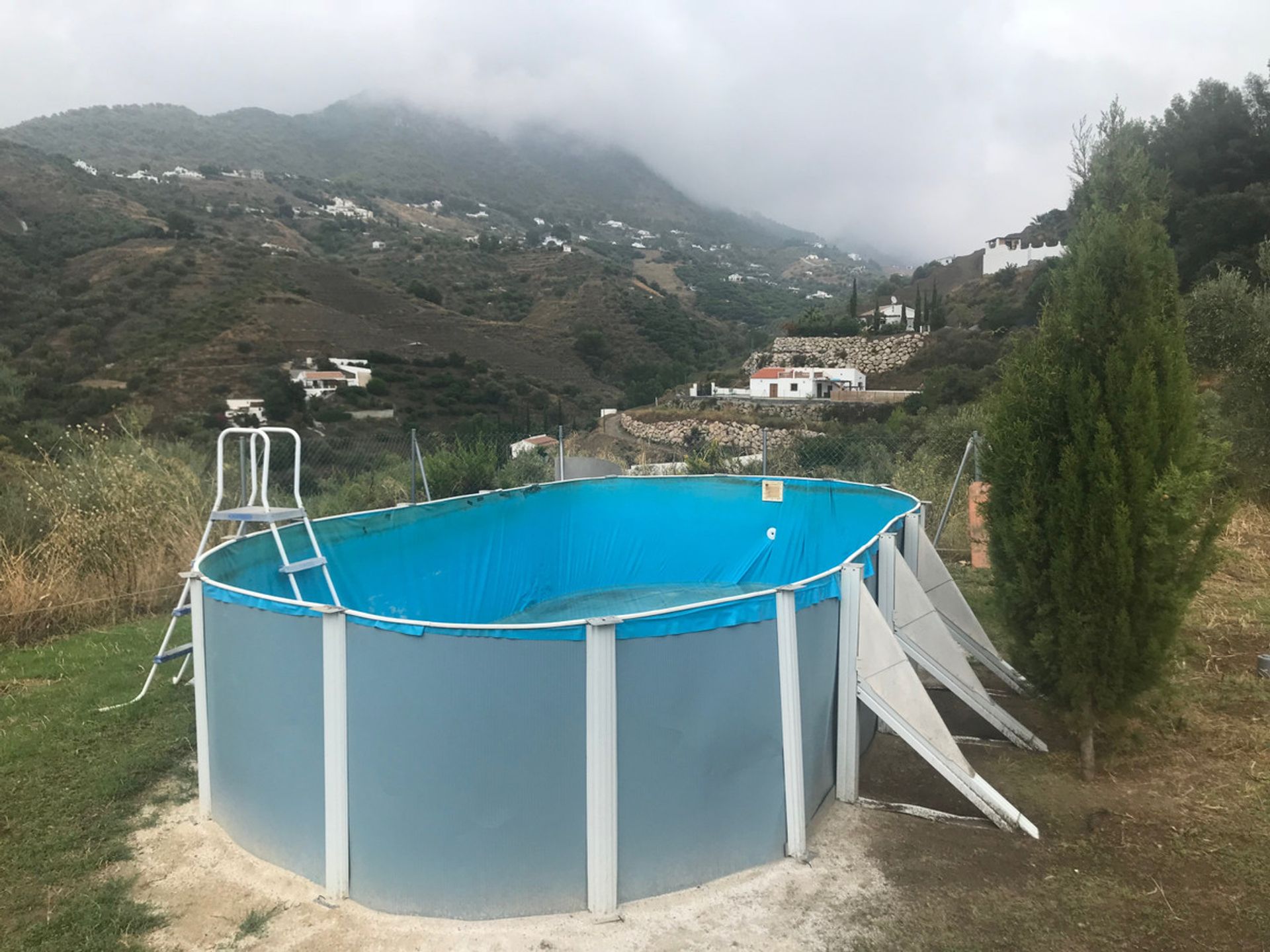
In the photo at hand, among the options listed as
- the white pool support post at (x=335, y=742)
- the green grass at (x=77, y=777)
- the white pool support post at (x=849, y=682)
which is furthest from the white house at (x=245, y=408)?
the white pool support post at (x=849, y=682)

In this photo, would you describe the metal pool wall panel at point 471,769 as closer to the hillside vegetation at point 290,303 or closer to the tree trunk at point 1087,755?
the tree trunk at point 1087,755

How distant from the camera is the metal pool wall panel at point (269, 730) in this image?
312 centimetres

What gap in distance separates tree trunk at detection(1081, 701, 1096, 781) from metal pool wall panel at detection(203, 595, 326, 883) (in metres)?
3.55

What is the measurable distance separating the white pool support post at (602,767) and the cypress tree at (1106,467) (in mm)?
2269

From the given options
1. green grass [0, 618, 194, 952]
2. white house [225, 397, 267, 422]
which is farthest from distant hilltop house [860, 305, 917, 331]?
green grass [0, 618, 194, 952]

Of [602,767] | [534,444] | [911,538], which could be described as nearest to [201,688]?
[602,767]

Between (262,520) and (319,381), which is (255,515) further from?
(319,381)

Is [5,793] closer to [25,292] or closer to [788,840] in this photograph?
[788,840]

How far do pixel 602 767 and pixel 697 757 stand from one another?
1.33 feet

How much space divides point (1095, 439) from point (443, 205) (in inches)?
4849

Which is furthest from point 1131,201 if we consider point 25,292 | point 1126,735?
point 25,292

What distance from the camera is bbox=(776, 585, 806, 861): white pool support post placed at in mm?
3291

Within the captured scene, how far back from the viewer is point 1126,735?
4066mm

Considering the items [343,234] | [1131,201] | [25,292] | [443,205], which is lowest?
[1131,201]
